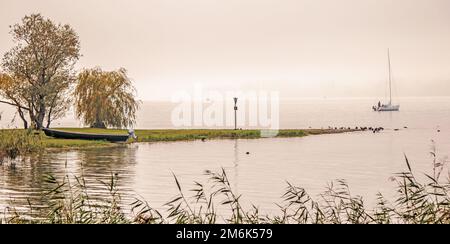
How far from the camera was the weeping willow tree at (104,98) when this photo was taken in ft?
160

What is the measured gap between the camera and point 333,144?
5041cm

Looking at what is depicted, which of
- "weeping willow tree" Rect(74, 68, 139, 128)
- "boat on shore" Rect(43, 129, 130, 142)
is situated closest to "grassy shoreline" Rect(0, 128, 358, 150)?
"boat on shore" Rect(43, 129, 130, 142)

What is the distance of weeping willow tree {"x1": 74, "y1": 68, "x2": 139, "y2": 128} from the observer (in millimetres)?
48688

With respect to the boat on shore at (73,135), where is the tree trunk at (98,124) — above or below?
above

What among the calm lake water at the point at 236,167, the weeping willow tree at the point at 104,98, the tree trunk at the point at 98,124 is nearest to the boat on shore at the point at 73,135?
the calm lake water at the point at 236,167

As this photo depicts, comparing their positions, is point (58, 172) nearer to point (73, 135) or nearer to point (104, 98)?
point (73, 135)

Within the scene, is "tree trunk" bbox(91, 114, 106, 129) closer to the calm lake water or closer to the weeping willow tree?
the weeping willow tree

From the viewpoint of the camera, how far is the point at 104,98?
48812 millimetres

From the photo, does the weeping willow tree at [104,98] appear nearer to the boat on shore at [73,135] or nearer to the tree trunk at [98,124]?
the tree trunk at [98,124]

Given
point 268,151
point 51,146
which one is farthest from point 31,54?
point 268,151

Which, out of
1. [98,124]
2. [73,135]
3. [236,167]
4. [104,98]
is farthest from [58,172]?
[98,124]

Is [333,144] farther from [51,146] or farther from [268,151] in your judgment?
[51,146]
